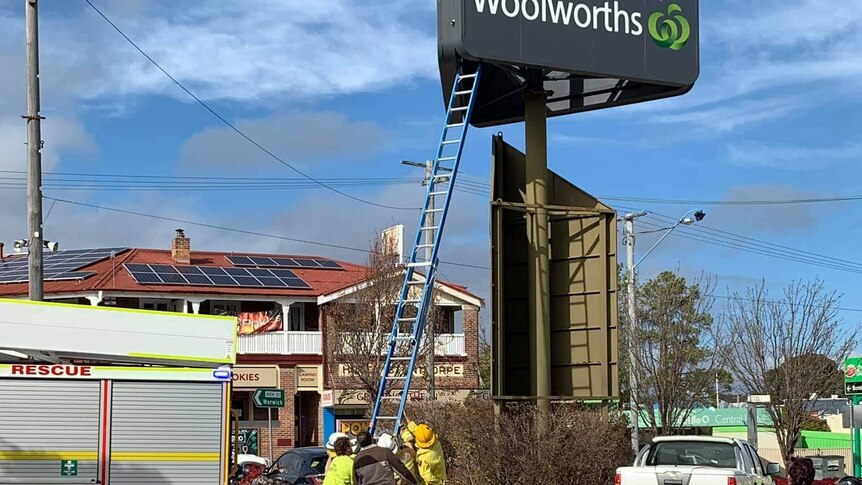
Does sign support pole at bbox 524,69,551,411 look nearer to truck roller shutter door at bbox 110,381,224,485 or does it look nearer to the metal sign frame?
the metal sign frame

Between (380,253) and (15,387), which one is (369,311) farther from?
(15,387)

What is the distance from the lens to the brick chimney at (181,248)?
48.8 metres

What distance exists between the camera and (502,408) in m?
17.6

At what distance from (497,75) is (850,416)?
14835mm

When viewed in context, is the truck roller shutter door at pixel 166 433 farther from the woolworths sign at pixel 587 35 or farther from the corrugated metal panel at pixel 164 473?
the woolworths sign at pixel 587 35

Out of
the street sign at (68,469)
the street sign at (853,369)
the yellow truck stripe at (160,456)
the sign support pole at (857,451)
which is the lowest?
the sign support pole at (857,451)

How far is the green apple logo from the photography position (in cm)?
1798

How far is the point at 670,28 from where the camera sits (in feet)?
59.4

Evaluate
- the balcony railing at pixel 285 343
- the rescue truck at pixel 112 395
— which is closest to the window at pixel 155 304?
the balcony railing at pixel 285 343

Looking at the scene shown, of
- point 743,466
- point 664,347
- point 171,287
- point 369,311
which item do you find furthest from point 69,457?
point 171,287

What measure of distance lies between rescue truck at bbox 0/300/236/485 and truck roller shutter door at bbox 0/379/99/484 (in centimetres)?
1

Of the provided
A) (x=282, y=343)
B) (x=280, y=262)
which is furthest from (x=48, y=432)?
(x=280, y=262)

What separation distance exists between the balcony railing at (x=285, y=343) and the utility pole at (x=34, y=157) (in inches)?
1097

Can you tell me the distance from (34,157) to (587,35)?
838cm
